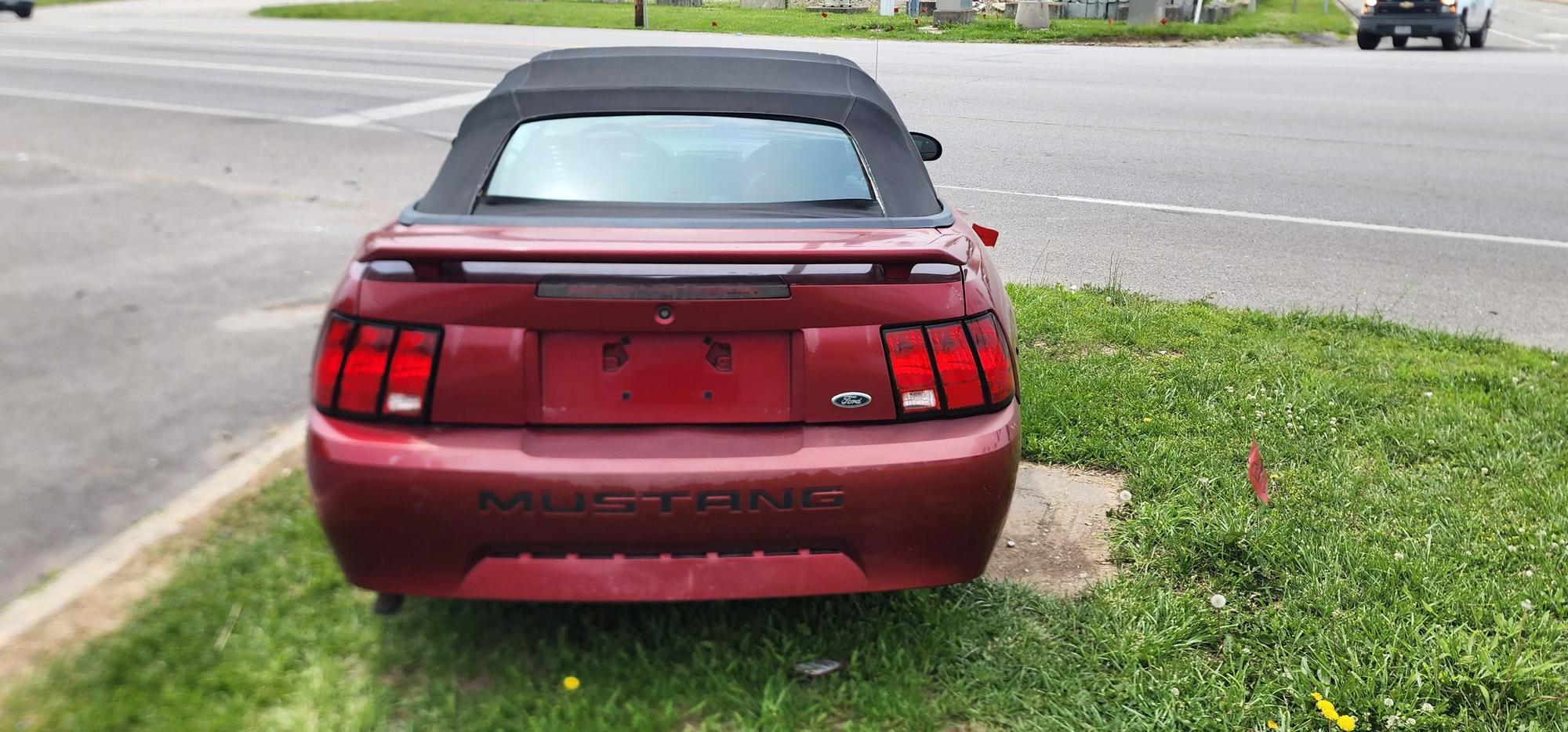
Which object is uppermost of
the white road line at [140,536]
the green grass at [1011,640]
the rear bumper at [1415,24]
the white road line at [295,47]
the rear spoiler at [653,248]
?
the rear bumper at [1415,24]

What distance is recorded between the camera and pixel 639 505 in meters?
2.51

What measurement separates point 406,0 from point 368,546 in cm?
2790

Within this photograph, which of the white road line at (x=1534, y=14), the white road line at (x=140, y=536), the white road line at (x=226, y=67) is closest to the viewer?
the white road line at (x=140, y=536)

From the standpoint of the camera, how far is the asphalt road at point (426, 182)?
4816 mm

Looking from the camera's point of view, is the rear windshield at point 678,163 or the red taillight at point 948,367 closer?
the red taillight at point 948,367

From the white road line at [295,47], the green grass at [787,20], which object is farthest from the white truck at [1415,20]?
the white road line at [295,47]

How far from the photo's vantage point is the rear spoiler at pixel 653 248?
7.97 ft

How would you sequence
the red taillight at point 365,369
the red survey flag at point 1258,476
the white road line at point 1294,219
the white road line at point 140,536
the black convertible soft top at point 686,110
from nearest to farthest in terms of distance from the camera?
the red taillight at point 365,369
the black convertible soft top at point 686,110
the white road line at point 140,536
the red survey flag at point 1258,476
the white road line at point 1294,219

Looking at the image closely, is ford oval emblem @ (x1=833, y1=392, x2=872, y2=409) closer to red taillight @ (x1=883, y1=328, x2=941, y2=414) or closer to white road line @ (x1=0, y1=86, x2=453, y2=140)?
red taillight @ (x1=883, y1=328, x2=941, y2=414)

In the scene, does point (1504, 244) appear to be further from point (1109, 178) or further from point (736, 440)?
point (736, 440)

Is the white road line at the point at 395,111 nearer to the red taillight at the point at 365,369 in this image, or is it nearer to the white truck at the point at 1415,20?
the red taillight at the point at 365,369

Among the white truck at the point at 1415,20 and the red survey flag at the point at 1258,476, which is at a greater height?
the white truck at the point at 1415,20

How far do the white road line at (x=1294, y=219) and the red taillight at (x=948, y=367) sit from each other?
6058 mm

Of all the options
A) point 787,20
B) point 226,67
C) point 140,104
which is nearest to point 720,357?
point 787,20
